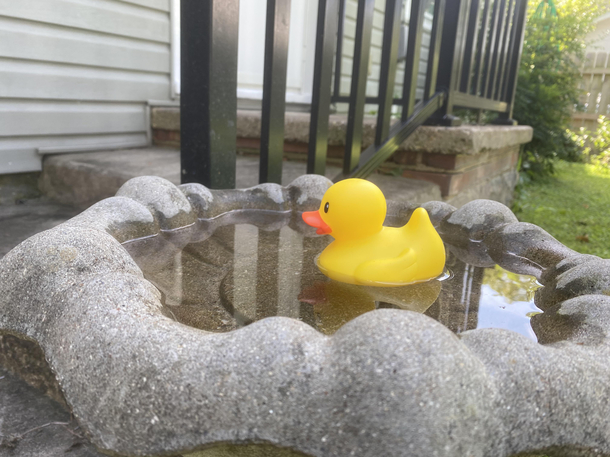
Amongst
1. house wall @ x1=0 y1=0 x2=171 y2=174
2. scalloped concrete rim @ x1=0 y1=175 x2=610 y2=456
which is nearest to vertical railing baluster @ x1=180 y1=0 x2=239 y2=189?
scalloped concrete rim @ x1=0 y1=175 x2=610 y2=456

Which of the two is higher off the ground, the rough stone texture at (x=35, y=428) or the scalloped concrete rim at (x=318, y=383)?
the scalloped concrete rim at (x=318, y=383)

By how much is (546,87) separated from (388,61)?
468 cm

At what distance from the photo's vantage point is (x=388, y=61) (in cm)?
261

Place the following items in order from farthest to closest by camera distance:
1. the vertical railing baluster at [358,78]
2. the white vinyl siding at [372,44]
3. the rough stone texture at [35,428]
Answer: the white vinyl siding at [372,44], the vertical railing baluster at [358,78], the rough stone texture at [35,428]

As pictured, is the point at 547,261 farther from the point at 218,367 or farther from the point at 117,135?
the point at 117,135

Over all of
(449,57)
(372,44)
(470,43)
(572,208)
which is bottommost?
(572,208)

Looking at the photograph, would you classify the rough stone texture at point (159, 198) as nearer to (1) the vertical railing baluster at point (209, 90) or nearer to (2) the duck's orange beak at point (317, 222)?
(1) the vertical railing baluster at point (209, 90)

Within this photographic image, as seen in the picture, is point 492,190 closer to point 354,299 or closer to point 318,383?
point 354,299

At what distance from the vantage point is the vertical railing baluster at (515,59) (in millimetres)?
Answer: 4775

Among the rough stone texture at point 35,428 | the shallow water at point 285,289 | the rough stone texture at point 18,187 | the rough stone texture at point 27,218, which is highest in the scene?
the shallow water at point 285,289

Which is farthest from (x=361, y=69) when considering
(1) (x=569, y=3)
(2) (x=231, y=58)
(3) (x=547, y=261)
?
(1) (x=569, y=3)

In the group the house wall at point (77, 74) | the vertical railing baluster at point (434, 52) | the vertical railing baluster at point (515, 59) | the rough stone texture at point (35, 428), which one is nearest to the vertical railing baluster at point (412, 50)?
the vertical railing baluster at point (434, 52)

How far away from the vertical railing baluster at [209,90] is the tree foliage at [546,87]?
5440 mm

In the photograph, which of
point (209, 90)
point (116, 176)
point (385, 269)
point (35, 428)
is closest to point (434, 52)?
point (209, 90)
